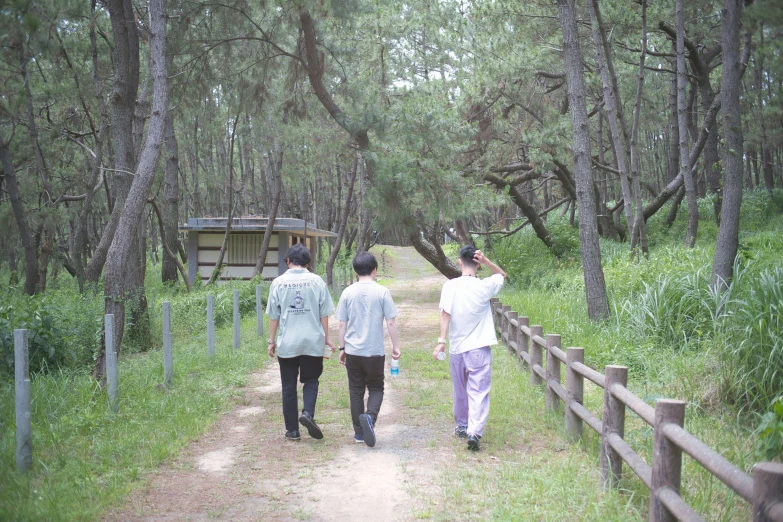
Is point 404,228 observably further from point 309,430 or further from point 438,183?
point 309,430

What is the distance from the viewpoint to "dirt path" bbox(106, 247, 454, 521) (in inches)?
177

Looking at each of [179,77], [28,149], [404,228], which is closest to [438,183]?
[404,228]

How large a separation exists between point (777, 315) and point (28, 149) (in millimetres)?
19532

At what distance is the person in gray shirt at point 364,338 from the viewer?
6051 mm

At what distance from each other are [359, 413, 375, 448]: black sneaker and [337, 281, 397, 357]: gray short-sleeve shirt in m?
0.55

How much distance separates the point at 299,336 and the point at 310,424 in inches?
31.1

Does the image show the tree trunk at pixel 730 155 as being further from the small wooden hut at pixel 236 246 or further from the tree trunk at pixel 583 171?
the small wooden hut at pixel 236 246

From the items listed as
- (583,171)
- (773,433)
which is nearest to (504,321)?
(583,171)

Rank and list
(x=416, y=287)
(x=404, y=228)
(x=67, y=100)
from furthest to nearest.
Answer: (x=416, y=287)
(x=67, y=100)
(x=404, y=228)

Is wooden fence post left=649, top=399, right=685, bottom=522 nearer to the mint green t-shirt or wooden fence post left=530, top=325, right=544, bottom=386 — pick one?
the mint green t-shirt

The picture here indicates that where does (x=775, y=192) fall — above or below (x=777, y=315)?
above

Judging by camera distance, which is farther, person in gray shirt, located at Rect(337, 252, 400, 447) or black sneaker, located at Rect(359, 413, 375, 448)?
person in gray shirt, located at Rect(337, 252, 400, 447)

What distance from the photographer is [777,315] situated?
6352mm

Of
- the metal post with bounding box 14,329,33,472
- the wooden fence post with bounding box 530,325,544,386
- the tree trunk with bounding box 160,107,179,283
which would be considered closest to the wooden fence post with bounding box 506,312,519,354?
the wooden fence post with bounding box 530,325,544,386
